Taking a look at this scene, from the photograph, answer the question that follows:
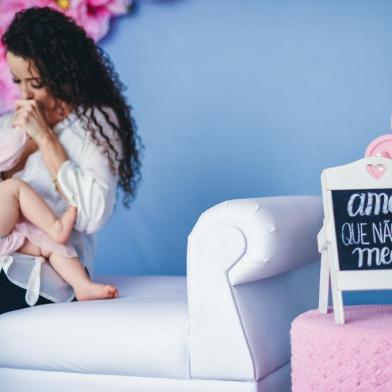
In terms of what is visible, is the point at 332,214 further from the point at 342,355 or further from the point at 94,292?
the point at 94,292

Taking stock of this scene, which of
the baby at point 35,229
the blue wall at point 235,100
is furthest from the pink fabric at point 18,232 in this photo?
the blue wall at point 235,100

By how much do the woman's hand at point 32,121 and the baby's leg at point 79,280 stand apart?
0.33 meters

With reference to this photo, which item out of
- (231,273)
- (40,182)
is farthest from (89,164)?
(231,273)

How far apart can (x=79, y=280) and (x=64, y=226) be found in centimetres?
15

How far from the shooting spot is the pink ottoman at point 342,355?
1.79 meters

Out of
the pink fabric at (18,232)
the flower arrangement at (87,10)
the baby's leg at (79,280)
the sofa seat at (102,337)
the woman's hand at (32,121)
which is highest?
the flower arrangement at (87,10)

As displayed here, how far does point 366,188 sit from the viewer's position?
1.96 metres

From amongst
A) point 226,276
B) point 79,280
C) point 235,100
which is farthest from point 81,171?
point 235,100

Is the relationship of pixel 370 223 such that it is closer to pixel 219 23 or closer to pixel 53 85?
pixel 53 85

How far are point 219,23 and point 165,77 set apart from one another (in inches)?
11.3

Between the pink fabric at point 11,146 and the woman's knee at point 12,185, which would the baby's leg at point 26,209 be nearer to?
the woman's knee at point 12,185

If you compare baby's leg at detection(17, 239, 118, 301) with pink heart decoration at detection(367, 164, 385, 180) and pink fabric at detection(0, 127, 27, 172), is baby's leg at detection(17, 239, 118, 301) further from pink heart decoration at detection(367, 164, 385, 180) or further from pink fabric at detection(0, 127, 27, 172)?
pink heart decoration at detection(367, 164, 385, 180)

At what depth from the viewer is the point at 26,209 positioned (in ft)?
7.96

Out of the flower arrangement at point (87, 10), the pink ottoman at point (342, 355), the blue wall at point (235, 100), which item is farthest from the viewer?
the flower arrangement at point (87, 10)
